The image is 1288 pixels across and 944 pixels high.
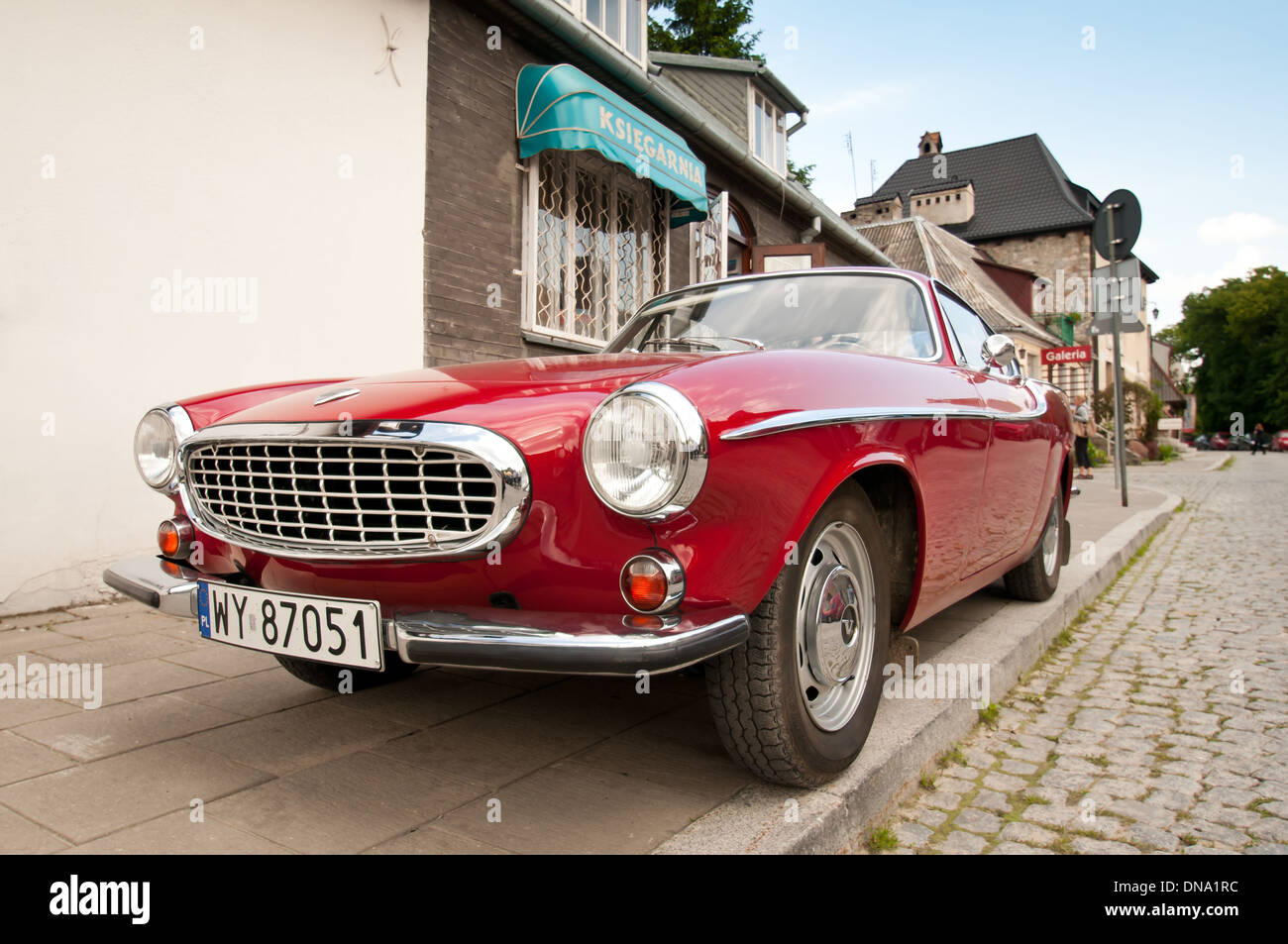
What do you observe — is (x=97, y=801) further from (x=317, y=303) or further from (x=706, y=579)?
(x=317, y=303)

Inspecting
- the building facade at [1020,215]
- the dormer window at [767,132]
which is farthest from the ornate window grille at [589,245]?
the building facade at [1020,215]

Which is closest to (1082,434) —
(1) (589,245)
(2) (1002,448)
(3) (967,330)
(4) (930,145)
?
(1) (589,245)

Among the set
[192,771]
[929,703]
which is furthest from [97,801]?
[929,703]

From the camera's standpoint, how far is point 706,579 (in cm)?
176

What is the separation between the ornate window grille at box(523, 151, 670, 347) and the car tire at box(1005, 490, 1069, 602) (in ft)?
14.0

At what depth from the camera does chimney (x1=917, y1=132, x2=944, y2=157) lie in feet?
149

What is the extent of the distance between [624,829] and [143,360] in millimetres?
→ 4080

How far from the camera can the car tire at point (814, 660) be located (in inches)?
75.9

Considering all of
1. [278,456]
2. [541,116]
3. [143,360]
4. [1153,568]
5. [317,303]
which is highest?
[541,116]

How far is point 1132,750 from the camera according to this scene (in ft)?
8.92

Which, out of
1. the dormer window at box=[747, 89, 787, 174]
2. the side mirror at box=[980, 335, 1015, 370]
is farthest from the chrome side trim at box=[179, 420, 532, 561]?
the dormer window at box=[747, 89, 787, 174]

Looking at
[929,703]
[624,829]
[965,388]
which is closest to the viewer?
[624,829]

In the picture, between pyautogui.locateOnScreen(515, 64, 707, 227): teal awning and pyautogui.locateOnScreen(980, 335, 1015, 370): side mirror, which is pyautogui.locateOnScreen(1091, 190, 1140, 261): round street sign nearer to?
pyautogui.locateOnScreen(515, 64, 707, 227): teal awning

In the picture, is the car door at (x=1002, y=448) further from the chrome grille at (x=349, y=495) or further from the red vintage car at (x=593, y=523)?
the chrome grille at (x=349, y=495)
